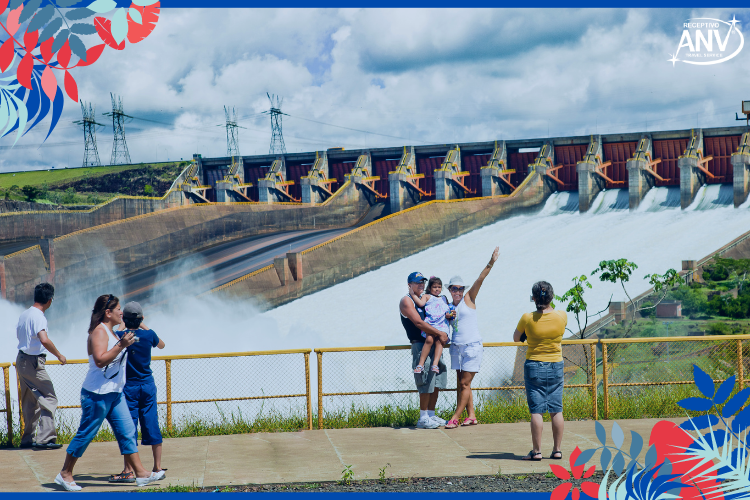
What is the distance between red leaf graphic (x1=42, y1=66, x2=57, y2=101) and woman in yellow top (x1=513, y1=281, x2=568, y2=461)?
18.6ft

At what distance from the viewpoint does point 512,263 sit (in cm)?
2489

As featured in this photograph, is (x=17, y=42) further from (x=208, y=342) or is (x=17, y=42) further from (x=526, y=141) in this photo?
(x=526, y=141)

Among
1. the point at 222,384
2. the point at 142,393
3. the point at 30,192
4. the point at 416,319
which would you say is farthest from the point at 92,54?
the point at 30,192

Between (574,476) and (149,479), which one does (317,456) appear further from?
(574,476)

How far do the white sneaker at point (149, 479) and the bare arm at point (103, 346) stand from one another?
3.09 ft

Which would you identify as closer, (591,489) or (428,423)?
(591,489)

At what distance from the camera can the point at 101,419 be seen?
17.4 ft

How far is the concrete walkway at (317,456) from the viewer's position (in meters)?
5.62

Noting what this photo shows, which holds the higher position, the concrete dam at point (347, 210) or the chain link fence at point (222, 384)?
the concrete dam at point (347, 210)

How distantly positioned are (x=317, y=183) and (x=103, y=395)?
35.4 m

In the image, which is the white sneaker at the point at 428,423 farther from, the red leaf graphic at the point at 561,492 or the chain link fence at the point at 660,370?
the red leaf graphic at the point at 561,492

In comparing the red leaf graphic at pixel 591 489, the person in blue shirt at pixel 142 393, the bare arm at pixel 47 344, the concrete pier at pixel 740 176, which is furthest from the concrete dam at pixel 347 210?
the red leaf graphic at pixel 591 489

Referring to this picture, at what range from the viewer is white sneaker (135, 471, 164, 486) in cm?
537

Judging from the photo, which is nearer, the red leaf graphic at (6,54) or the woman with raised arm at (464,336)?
the woman with raised arm at (464,336)
